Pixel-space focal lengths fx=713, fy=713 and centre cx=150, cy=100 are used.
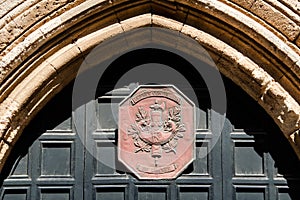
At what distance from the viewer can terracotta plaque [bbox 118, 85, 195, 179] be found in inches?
174

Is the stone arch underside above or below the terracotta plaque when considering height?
above

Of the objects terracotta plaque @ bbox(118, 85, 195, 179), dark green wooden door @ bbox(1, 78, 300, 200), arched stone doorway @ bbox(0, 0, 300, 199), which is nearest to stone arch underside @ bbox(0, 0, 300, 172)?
arched stone doorway @ bbox(0, 0, 300, 199)

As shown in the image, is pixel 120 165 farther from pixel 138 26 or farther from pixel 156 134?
pixel 138 26

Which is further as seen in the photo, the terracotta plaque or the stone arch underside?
the terracotta plaque

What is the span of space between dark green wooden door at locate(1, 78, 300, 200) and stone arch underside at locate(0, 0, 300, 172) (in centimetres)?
14

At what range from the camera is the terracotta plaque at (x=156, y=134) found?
174 inches

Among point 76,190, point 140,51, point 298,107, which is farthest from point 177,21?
point 76,190

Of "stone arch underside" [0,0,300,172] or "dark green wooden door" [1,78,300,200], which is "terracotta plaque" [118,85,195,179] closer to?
"dark green wooden door" [1,78,300,200]

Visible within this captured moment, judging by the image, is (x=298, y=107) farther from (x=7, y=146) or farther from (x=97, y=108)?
(x=7, y=146)

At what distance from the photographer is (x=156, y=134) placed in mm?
4441

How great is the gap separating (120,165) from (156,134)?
30 cm

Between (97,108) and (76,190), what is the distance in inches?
20.9

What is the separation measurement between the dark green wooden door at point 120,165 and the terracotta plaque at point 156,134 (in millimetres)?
62

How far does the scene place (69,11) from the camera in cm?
430
